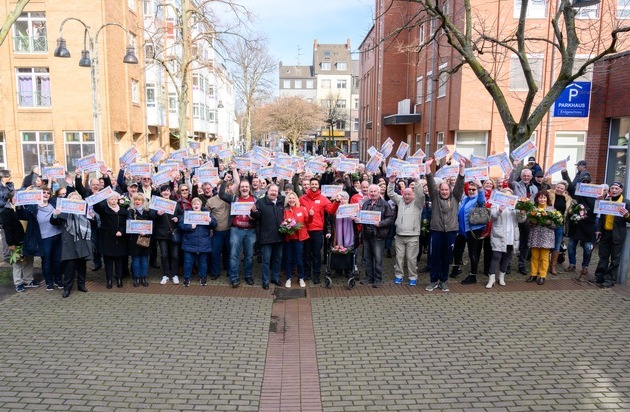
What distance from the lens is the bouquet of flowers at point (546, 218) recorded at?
8766 millimetres

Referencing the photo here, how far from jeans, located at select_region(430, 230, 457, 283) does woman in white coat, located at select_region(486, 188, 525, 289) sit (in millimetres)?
839

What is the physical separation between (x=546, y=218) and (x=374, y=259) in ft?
10.8

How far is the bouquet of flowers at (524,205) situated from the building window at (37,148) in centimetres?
2756

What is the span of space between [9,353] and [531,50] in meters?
23.7

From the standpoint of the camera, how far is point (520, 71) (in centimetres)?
2253

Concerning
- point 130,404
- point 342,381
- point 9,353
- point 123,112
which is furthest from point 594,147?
point 123,112

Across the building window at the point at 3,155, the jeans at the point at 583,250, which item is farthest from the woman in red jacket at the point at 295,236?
the building window at the point at 3,155

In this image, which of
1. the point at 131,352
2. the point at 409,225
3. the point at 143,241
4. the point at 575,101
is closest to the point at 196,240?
the point at 143,241

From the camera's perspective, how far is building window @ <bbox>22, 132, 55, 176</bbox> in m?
28.1

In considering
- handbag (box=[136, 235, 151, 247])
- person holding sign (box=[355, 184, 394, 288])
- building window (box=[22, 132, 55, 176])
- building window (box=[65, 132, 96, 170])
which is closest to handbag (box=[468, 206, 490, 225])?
person holding sign (box=[355, 184, 394, 288])

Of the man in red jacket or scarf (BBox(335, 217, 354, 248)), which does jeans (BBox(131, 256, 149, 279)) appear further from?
scarf (BBox(335, 217, 354, 248))

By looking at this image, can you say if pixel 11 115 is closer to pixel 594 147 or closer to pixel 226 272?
pixel 226 272

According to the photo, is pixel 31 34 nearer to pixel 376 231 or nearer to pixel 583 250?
pixel 376 231

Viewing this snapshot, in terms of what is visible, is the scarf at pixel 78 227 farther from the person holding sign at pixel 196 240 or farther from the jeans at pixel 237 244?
the jeans at pixel 237 244
